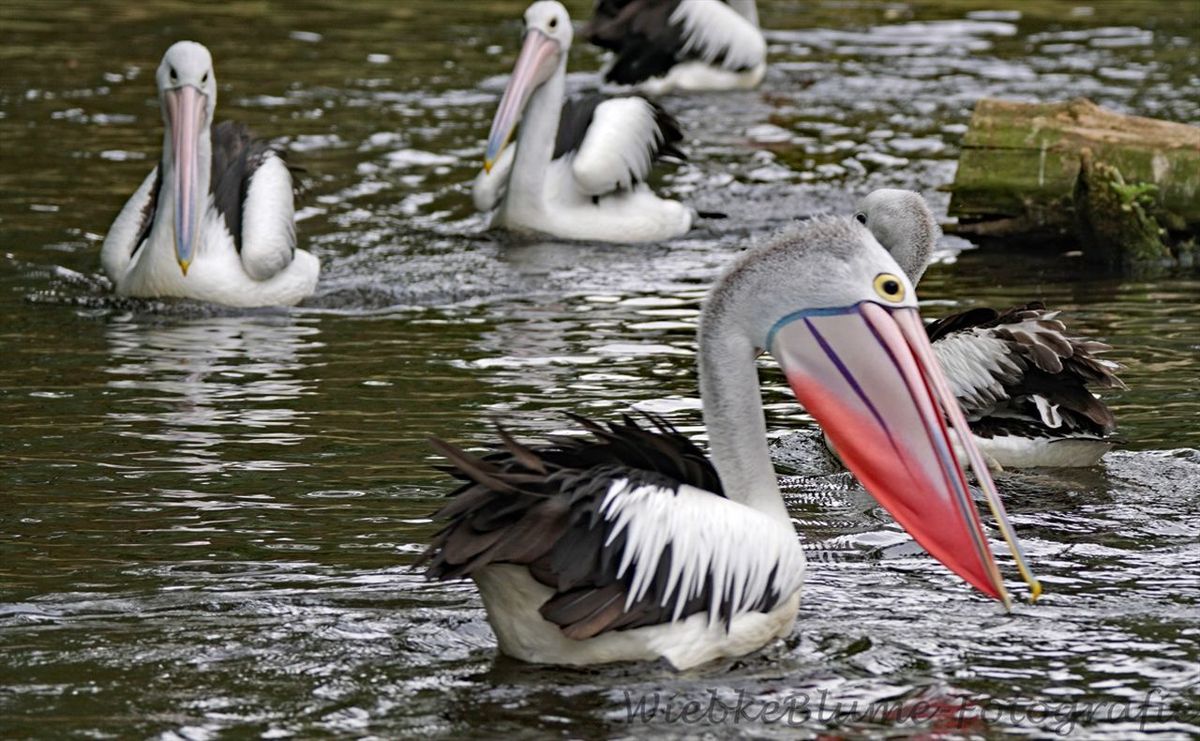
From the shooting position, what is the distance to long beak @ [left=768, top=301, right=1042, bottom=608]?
4176 millimetres

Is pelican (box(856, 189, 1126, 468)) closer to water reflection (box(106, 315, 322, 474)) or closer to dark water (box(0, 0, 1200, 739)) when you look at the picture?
dark water (box(0, 0, 1200, 739))

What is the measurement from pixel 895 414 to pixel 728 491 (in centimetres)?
42

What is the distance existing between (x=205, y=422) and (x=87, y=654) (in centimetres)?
214

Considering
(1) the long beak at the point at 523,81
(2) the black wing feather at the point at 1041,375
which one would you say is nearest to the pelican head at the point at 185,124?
(1) the long beak at the point at 523,81

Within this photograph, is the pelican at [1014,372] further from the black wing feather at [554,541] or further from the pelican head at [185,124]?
the pelican head at [185,124]

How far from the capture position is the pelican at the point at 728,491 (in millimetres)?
4102

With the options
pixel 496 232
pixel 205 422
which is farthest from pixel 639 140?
pixel 205 422

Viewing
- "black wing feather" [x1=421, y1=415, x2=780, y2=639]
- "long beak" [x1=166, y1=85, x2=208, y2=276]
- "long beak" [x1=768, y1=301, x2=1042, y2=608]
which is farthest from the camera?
"long beak" [x1=166, y1=85, x2=208, y2=276]

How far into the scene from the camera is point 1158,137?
8797 millimetres

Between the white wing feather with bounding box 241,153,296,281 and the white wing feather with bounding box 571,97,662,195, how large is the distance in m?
1.73

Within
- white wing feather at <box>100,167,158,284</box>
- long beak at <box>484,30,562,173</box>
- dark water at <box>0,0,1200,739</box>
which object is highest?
long beak at <box>484,30,562,173</box>

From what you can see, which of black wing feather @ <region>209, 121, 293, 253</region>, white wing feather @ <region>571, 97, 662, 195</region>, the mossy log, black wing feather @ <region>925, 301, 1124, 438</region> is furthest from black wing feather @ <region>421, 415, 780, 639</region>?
white wing feather @ <region>571, 97, 662, 195</region>

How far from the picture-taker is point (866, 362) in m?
4.28

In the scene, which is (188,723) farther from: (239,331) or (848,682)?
(239,331)
